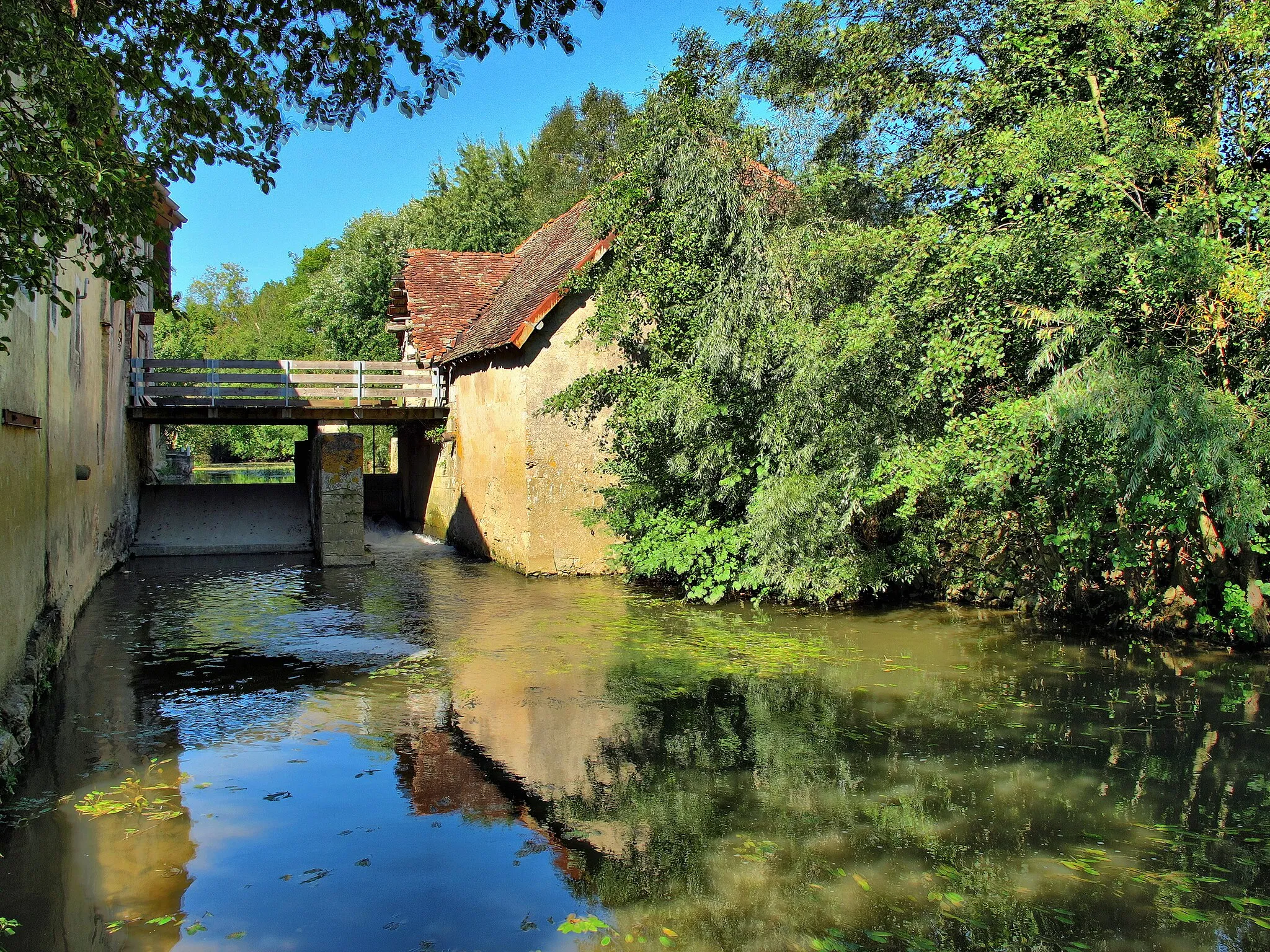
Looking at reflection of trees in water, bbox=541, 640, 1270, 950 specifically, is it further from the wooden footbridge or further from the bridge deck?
the wooden footbridge

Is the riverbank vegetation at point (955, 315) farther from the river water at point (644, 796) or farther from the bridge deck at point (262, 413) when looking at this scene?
the bridge deck at point (262, 413)

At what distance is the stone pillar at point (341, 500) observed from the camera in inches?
704

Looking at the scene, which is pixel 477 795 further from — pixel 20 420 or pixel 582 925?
pixel 20 420

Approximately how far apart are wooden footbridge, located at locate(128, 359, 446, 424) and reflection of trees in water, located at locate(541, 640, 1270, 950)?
1304 centimetres

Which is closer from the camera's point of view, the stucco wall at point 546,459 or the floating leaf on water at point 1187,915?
the floating leaf on water at point 1187,915

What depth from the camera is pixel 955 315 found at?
30.8 ft

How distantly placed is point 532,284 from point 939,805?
14.3m

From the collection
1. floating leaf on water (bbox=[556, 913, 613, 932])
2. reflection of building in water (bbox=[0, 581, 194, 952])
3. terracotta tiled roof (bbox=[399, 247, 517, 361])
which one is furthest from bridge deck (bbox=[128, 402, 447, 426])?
floating leaf on water (bbox=[556, 913, 613, 932])

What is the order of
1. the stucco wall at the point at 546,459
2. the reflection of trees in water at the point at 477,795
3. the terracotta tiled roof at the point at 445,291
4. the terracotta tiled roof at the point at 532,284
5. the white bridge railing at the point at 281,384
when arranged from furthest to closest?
the terracotta tiled roof at the point at 445,291, the white bridge railing at the point at 281,384, the stucco wall at the point at 546,459, the terracotta tiled roof at the point at 532,284, the reflection of trees in water at the point at 477,795

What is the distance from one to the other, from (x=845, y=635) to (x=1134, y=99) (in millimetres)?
6368

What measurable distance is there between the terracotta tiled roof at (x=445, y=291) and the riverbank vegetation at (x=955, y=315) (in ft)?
25.7

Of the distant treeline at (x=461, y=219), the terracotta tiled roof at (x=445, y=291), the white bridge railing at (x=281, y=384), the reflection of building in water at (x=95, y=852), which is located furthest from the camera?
the distant treeline at (x=461, y=219)

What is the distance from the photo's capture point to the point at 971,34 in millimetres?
11516

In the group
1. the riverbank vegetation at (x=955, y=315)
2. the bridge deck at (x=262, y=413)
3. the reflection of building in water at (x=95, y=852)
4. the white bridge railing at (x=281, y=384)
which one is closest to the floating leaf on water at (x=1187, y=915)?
the reflection of building in water at (x=95, y=852)
